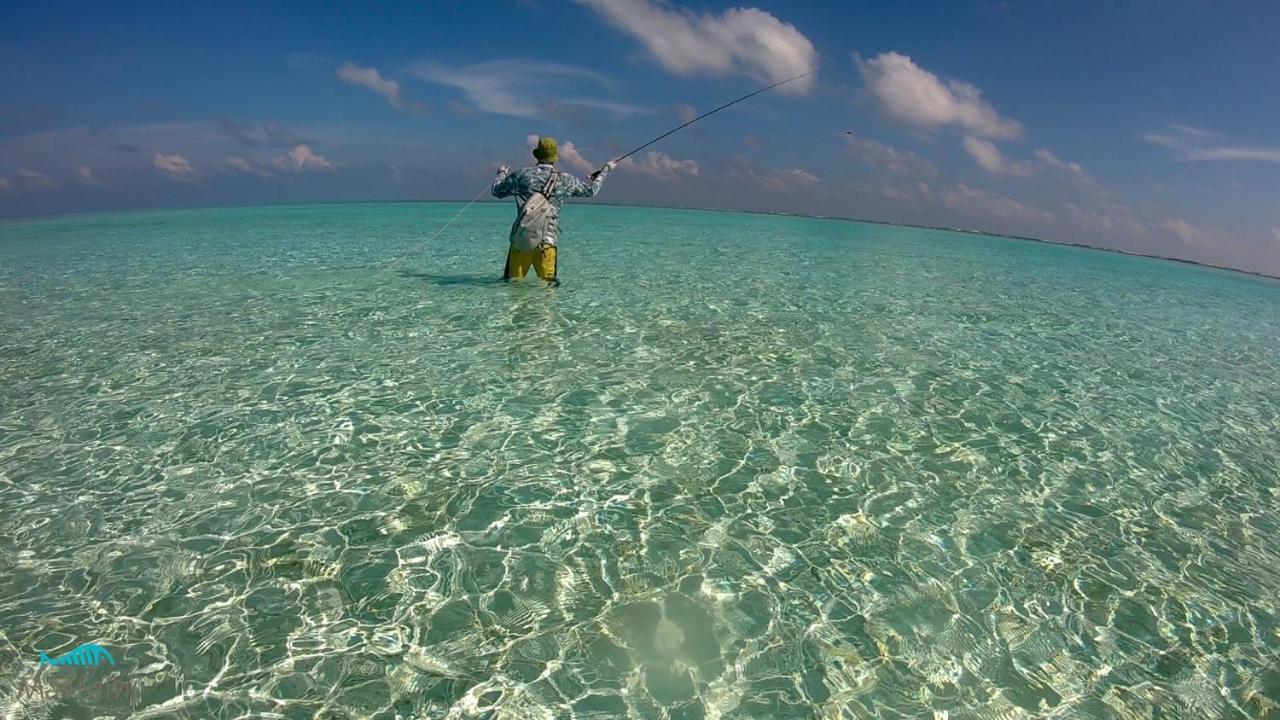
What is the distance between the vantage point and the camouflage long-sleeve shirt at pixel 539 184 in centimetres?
1235

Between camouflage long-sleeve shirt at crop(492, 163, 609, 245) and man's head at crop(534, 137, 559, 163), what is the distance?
0.13 meters

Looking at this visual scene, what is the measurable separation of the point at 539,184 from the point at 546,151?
0.69m

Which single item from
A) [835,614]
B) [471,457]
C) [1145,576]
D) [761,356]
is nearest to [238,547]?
[471,457]

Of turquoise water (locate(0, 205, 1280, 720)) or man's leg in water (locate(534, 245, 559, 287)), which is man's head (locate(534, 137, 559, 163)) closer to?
man's leg in water (locate(534, 245, 559, 287))

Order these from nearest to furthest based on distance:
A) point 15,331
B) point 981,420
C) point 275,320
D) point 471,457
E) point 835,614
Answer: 1. point 835,614
2. point 471,457
3. point 981,420
4. point 15,331
5. point 275,320

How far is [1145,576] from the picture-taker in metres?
4.62

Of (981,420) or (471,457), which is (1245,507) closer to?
(981,420)

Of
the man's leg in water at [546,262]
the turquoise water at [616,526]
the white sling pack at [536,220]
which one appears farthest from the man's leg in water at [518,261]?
the turquoise water at [616,526]

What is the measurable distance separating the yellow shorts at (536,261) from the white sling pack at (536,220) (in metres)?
0.31

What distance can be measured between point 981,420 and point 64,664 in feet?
27.6

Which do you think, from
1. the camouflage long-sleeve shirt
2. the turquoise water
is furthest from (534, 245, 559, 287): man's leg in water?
the turquoise water

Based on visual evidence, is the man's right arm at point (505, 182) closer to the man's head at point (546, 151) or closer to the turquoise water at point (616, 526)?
the man's head at point (546, 151)

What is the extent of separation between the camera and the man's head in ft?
40.5

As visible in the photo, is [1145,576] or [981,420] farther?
[981,420]
